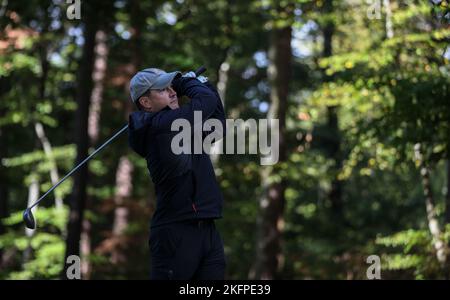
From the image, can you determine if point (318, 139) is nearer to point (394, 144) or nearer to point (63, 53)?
point (63, 53)

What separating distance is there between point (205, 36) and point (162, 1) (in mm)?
3076

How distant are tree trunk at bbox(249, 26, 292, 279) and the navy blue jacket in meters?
8.41

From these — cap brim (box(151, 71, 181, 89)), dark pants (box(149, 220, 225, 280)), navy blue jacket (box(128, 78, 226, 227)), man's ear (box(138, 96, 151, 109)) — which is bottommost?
dark pants (box(149, 220, 225, 280))

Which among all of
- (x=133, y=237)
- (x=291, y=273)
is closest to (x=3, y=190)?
(x=133, y=237)

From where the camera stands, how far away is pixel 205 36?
14836mm

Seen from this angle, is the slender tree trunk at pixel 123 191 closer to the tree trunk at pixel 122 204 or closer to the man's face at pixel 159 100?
the tree trunk at pixel 122 204

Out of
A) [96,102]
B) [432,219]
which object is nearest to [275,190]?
[432,219]

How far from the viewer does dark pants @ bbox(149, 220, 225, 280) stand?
175 inches

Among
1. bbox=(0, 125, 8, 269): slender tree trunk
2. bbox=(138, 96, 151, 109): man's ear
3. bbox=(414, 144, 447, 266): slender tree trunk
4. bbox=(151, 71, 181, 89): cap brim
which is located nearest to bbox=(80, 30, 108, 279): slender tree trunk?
bbox=(0, 125, 8, 269): slender tree trunk

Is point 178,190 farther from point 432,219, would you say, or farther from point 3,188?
point 3,188

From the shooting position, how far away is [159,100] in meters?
4.64

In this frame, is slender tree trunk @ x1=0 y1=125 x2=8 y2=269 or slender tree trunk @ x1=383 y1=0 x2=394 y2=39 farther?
slender tree trunk @ x1=0 y1=125 x2=8 y2=269

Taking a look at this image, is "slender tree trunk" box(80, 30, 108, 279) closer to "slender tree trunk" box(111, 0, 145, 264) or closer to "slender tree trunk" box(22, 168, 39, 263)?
"slender tree trunk" box(111, 0, 145, 264)

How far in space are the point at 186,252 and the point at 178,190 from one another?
1.29 ft
